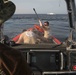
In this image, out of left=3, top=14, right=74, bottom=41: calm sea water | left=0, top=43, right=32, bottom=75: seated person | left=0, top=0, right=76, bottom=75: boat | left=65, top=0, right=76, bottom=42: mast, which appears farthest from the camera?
left=3, top=14, right=74, bottom=41: calm sea water

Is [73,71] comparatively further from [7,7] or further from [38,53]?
[7,7]

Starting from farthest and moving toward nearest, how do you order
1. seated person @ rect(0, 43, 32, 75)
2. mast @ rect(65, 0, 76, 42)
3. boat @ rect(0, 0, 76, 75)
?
1. mast @ rect(65, 0, 76, 42)
2. boat @ rect(0, 0, 76, 75)
3. seated person @ rect(0, 43, 32, 75)

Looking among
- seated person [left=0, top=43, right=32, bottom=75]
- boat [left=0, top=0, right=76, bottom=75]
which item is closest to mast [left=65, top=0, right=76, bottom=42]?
boat [left=0, top=0, right=76, bottom=75]

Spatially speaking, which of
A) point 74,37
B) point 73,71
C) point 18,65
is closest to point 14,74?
point 18,65

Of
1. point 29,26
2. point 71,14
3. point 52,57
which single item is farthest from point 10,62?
point 29,26

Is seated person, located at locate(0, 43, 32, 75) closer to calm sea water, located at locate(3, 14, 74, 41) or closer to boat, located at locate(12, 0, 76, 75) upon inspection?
calm sea water, located at locate(3, 14, 74, 41)

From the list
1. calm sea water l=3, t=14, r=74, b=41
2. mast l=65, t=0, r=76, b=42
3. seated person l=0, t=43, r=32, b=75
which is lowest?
seated person l=0, t=43, r=32, b=75

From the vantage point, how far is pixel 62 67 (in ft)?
23.3

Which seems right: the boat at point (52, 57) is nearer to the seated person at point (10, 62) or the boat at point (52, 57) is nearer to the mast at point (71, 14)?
the mast at point (71, 14)

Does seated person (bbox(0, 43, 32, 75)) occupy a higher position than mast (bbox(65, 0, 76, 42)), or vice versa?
mast (bbox(65, 0, 76, 42))

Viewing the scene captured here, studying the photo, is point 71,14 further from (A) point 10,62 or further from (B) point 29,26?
(B) point 29,26

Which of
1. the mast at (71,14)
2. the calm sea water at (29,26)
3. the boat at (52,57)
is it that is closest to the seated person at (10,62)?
the calm sea water at (29,26)

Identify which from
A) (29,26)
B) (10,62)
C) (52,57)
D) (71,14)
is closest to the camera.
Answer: (10,62)

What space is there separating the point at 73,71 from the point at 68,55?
0.43 meters
